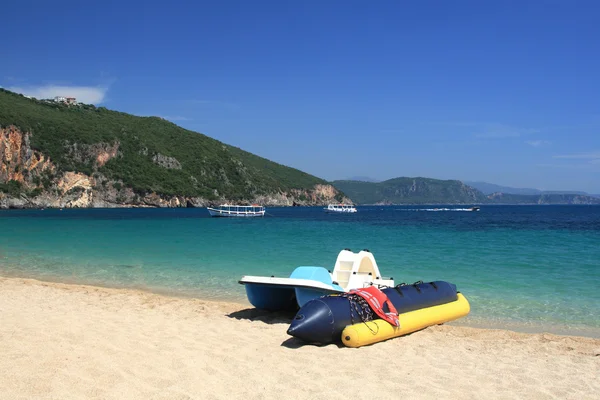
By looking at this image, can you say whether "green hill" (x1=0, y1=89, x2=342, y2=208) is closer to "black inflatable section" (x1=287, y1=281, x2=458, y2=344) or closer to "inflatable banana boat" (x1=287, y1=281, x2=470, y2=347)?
"inflatable banana boat" (x1=287, y1=281, x2=470, y2=347)

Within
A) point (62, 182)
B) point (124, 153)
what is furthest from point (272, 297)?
point (124, 153)

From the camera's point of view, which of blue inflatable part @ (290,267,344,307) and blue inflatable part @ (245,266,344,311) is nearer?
blue inflatable part @ (290,267,344,307)

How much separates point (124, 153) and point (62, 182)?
20443 millimetres

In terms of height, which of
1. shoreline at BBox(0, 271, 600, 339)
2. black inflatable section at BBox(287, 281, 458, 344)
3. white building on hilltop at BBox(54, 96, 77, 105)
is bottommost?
shoreline at BBox(0, 271, 600, 339)

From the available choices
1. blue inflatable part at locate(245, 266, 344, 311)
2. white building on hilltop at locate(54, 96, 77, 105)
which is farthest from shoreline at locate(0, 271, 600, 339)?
white building on hilltop at locate(54, 96, 77, 105)

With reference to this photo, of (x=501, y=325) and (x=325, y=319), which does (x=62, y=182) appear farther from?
(x=325, y=319)

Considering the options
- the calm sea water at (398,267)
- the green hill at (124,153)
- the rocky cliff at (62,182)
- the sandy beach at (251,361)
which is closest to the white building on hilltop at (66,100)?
the green hill at (124,153)

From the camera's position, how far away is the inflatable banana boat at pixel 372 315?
A: 25.8ft

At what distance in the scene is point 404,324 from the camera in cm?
895

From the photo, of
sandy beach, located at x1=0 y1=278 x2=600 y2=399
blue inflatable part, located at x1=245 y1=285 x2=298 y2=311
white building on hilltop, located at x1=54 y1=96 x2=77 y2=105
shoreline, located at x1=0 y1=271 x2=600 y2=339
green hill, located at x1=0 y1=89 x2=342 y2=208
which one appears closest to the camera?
sandy beach, located at x1=0 y1=278 x2=600 y2=399

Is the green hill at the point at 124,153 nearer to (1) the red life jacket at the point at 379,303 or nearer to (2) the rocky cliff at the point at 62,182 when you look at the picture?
(2) the rocky cliff at the point at 62,182

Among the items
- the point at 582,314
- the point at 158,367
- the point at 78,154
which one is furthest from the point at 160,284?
the point at 78,154

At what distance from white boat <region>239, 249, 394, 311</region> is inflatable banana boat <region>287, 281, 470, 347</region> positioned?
987 mm

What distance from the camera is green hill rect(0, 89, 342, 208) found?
103312mm
